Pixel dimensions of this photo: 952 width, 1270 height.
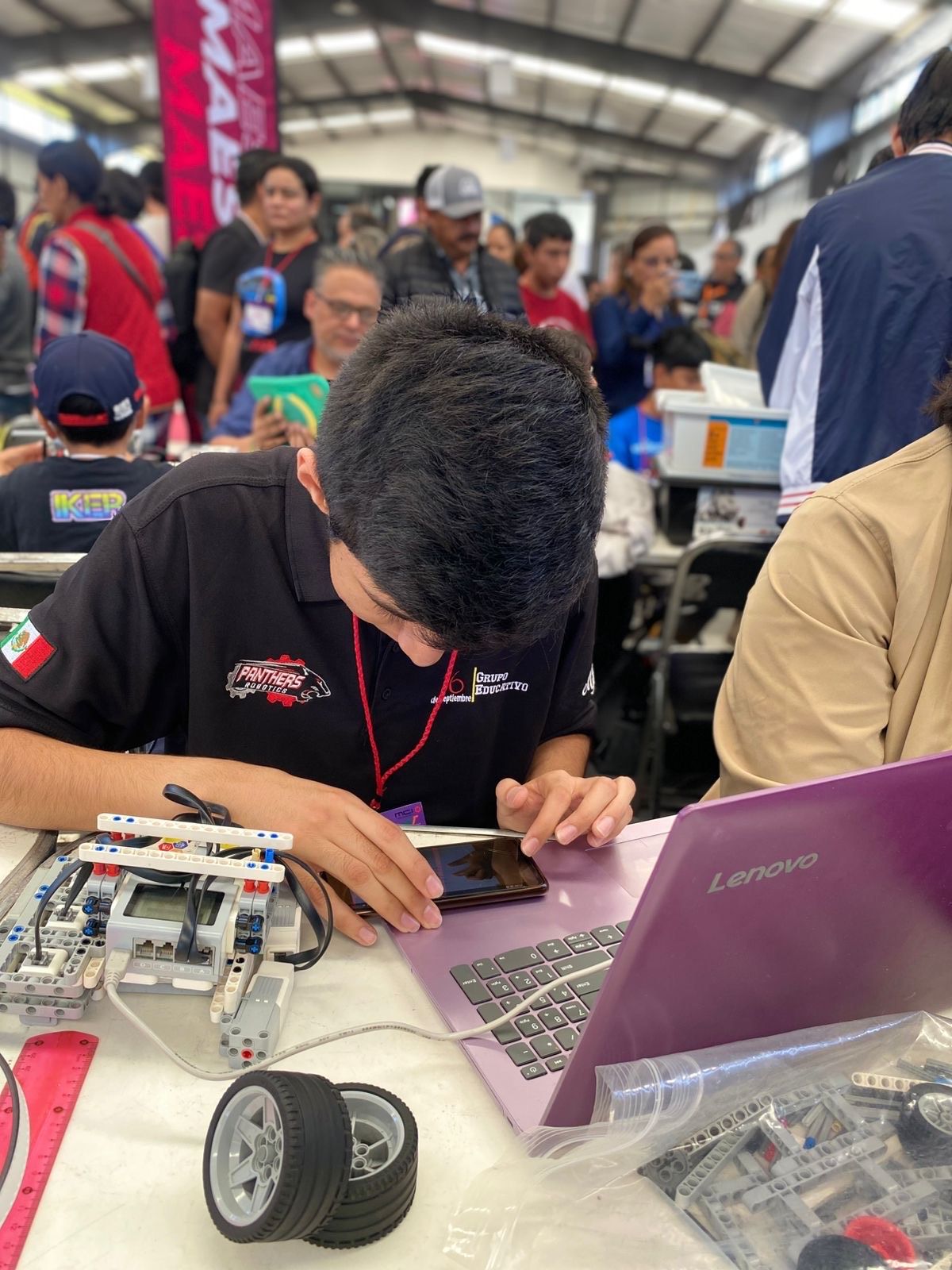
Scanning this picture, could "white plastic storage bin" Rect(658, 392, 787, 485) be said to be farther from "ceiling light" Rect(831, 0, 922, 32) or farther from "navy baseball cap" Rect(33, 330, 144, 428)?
"ceiling light" Rect(831, 0, 922, 32)

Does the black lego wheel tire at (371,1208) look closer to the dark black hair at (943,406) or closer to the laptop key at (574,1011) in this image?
the laptop key at (574,1011)

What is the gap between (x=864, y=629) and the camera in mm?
1031

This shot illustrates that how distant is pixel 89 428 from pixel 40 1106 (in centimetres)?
159

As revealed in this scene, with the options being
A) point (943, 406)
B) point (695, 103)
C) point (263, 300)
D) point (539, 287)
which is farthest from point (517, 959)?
point (695, 103)

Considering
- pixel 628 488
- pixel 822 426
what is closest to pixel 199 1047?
pixel 822 426

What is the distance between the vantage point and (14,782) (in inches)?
36.5

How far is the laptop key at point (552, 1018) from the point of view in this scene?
0.76 m

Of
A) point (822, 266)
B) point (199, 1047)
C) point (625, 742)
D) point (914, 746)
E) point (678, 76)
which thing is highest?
point (678, 76)

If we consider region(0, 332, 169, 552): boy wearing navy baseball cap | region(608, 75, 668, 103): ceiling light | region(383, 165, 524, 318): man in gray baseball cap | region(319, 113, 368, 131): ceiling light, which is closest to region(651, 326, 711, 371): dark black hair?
region(383, 165, 524, 318): man in gray baseball cap

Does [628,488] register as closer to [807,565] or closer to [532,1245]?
[807,565]

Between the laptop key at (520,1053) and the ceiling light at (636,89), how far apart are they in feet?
37.2

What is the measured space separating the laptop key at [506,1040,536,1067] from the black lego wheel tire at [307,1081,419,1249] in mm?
141

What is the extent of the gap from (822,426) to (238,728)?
154 centimetres

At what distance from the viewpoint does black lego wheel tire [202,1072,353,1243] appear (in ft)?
1.77
